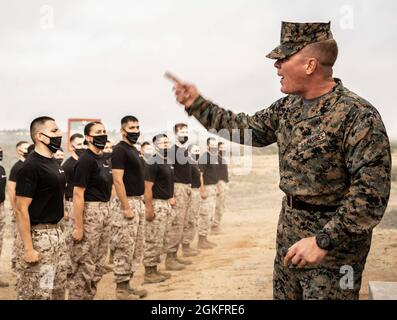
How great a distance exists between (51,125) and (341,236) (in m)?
2.80

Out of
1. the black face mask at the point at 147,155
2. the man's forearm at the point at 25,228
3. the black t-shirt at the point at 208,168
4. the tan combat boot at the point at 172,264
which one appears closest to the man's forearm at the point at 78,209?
the man's forearm at the point at 25,228

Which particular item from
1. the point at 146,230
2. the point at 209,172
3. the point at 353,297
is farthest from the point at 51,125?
the point at 209,172

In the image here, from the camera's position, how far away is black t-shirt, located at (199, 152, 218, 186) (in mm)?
9117

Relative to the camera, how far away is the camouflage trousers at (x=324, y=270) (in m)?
2.10

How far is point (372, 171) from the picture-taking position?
73.4 inches

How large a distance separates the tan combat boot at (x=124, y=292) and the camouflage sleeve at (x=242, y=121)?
3378 mm

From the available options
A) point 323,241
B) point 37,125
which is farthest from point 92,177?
point 323,241

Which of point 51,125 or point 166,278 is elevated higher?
point 51,125

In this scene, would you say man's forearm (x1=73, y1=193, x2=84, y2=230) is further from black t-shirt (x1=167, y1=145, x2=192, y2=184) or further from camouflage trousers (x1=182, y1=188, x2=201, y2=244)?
camouflage trousers (x1=182, y1=188, x2=201, y2=244)

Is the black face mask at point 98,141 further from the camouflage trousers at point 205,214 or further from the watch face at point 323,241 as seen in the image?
the camouflage trousers at point 205,214

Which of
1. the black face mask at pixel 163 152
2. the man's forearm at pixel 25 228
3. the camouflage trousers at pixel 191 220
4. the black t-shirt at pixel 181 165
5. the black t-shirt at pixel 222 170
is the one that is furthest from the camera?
the black t-shirt at pixel 222 170

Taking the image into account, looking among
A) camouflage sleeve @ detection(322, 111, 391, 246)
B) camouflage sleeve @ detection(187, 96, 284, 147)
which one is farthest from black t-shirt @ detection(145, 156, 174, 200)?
camouflage sleeve @ detection(322, 111, 391, 246)
